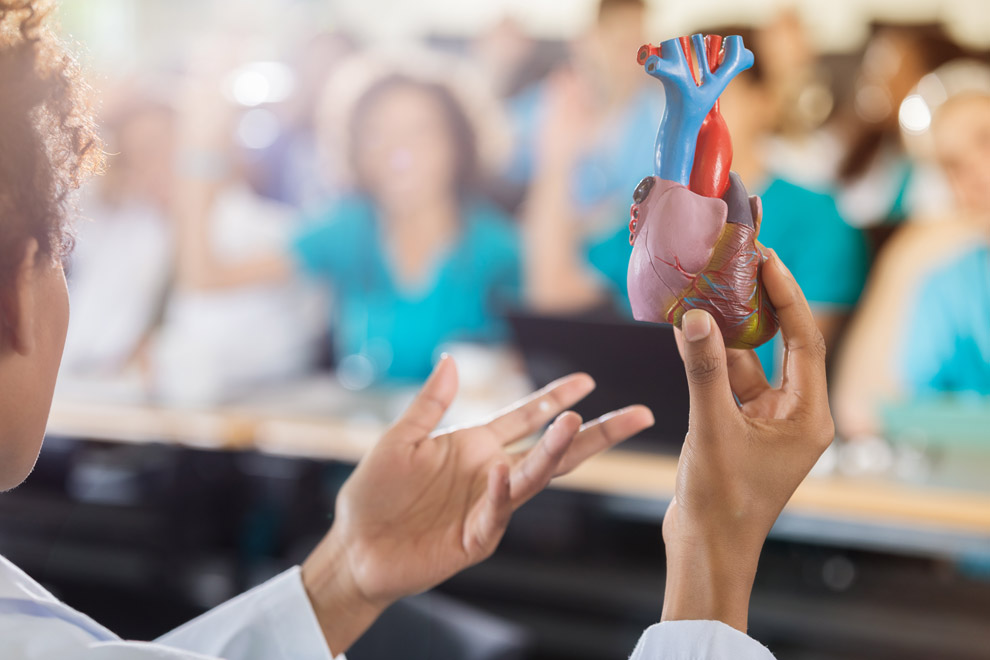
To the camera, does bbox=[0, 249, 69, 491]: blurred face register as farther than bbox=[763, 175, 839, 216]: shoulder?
No

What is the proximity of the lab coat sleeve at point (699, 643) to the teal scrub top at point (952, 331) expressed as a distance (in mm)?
1489

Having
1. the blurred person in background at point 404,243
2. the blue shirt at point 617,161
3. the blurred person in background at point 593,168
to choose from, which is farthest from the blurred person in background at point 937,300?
the blurred person in background at point 404,243

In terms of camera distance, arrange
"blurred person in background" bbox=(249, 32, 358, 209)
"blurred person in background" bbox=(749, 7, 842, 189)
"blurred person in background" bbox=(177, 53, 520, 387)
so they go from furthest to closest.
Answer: "blurred person in background" bbox=(249, 32, 358, 209) < "blurred person in background" bbox=(177, 53, 520, 387) < "blurred person in background" bbox=(749, 7, 842, 189)

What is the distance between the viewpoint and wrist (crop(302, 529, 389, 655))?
763 millimetres

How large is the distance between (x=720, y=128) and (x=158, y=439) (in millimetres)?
1636

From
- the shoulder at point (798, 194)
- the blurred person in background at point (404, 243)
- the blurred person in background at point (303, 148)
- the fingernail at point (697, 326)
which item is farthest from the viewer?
the blurred person in background at point (303, 148)

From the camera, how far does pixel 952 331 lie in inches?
72.1

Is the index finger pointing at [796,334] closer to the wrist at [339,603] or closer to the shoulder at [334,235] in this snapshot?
the wrist at [339,603]

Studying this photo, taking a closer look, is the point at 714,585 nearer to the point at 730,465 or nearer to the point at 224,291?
the point at 730,465

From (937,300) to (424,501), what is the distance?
4.83 ft

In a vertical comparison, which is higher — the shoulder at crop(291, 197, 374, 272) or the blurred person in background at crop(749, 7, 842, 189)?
the blurred person in background at crop(749, 7, 842, 189)

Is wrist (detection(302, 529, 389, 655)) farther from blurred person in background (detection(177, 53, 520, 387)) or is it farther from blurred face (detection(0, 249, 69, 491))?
blurred person in background (detection(177, 53, 520, 387))

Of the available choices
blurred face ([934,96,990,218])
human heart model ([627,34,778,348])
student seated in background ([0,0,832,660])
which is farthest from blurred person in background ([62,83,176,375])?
human heart model ([627,34,778,348])

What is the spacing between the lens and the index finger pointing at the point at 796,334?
0.53m
